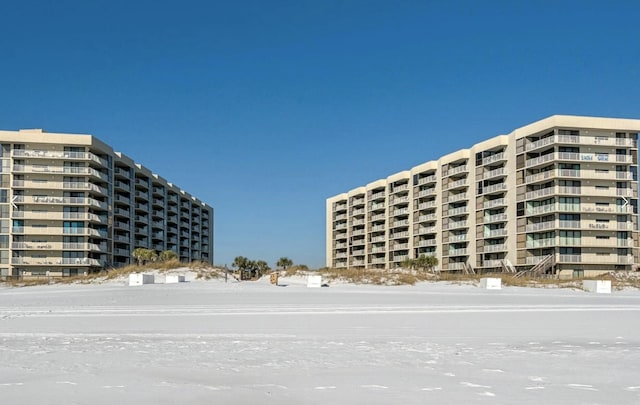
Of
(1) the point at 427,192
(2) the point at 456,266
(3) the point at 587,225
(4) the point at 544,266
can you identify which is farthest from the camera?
(1) the point at 427,192

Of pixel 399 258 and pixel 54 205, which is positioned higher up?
pixel 54 205

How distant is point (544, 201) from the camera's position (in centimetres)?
7931

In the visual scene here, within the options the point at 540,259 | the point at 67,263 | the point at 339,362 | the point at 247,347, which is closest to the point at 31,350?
the point at 247,347

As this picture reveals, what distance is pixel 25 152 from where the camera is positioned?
8712 centimetres

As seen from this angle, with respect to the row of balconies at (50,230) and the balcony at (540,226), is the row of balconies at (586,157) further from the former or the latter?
the row of balconies at (50,230)

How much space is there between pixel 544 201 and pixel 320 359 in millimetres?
74653

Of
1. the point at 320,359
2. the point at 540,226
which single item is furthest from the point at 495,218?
the point at 320,359

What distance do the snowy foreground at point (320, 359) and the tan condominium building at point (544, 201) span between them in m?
59.8

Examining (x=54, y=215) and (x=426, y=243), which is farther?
(x=426, y=243)

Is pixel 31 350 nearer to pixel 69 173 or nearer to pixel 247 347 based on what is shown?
pixel 247 347

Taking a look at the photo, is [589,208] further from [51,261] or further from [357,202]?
[51,261]

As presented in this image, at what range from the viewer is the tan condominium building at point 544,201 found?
76000 millimetres

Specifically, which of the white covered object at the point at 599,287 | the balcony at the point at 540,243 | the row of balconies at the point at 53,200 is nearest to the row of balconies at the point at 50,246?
the row of balconies at the point at 53,200

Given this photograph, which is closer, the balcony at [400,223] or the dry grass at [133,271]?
the dry grass at [133,271]
